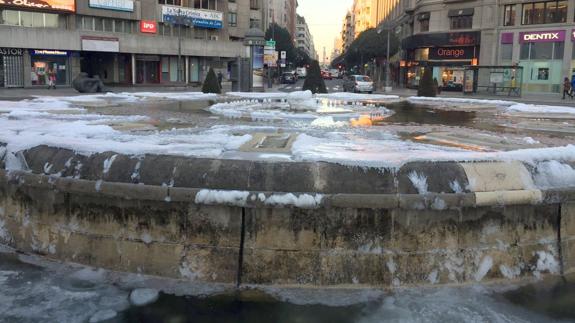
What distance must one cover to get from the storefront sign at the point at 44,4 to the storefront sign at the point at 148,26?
8.64 meters

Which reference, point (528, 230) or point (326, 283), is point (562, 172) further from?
point (326, 283)

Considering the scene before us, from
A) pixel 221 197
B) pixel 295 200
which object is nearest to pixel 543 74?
pixel 295 200

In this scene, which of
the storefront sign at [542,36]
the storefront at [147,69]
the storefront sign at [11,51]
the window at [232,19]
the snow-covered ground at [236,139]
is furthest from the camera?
the window at [232,19]

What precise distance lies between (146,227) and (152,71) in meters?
55.9

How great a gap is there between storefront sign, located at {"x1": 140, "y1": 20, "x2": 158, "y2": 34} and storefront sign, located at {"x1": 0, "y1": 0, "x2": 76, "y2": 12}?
8.64m

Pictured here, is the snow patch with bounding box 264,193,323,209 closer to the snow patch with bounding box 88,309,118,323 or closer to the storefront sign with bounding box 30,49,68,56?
the snow patch with bounding box 88,309,118,323

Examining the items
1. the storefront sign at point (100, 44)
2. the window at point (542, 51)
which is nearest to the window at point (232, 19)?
the storefront sign at point (100, 44)

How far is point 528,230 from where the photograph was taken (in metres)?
6.42

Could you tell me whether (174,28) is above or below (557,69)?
above

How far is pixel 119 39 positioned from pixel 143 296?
51242 millimetres

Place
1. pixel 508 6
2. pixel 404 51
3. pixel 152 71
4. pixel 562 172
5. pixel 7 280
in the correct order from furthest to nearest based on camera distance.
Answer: pixel 404 51
pixel 152 71
pixel 508 6
pixel 562 172
pixel 7 280

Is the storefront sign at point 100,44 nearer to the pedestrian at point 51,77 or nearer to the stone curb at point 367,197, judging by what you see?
the pedestrian at point 51,77

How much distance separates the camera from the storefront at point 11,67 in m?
44.0

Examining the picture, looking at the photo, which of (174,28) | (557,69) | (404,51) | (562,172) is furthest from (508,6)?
(562,172)
